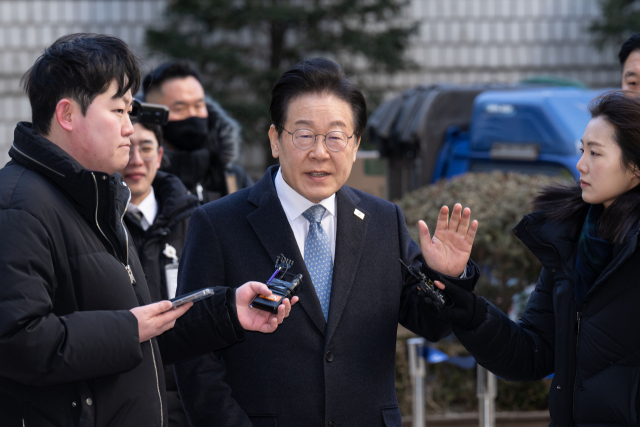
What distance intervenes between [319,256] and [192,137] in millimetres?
1875

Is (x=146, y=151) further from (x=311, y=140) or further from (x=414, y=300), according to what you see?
(x=414, y=300)

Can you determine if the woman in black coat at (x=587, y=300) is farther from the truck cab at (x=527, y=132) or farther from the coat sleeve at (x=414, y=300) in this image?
the truck cab at (x=527, y=132)

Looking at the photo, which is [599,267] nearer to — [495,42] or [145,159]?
[145,159]

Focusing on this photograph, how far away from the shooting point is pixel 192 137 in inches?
162

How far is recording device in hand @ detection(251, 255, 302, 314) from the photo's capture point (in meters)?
2.10

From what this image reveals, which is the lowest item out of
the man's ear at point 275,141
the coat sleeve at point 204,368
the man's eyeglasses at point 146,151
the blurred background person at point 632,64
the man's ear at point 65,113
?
the coat sleeve at point 204,368

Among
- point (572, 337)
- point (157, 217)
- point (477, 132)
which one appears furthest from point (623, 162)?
point (477, 132)

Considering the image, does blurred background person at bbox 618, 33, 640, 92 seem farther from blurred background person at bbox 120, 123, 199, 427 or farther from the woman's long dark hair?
blurred background person at bbox 120, 123, 199, 427

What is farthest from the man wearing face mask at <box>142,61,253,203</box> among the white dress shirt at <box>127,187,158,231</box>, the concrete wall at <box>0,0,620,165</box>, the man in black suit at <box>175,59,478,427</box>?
the concrete wall at <box>0,0,620,165</box>

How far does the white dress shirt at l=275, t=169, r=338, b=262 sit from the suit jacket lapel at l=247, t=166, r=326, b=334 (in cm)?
3

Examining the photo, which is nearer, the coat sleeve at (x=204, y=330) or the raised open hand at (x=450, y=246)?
the coat sleeve at (x=204, y=330)

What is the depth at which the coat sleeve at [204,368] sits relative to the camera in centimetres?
228

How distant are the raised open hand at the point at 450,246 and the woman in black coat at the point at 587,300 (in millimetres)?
81

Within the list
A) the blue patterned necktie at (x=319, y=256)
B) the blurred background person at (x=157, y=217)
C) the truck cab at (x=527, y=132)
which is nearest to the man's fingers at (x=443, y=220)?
the blue patterned necktie at (x=319, y=256)
